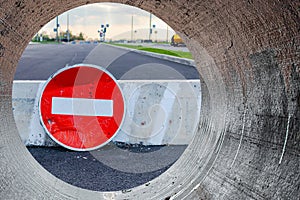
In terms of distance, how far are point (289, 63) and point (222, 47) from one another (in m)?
0.93

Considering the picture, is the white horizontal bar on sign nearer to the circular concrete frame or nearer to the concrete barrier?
the concrete barrier

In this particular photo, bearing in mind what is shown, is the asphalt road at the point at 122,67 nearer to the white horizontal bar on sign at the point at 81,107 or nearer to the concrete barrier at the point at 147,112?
the concrete barrier at the point at 147,112

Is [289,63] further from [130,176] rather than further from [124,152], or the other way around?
[124,152]

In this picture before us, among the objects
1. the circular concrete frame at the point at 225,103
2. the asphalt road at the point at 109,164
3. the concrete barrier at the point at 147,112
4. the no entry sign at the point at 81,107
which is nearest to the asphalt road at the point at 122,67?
the concrete barrier at the point at 147,112

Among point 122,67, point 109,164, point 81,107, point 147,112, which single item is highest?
point 122,67

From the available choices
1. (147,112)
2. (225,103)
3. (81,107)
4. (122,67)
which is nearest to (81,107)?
(81,107)

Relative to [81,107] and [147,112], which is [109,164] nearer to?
[81,107]

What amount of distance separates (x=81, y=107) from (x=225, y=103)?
3.46 meters

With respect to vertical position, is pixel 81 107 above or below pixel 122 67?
below

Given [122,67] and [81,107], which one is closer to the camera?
[81,107]

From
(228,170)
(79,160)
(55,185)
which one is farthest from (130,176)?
(228,170)

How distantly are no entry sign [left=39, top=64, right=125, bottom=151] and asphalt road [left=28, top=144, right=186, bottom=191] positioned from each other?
0.21m

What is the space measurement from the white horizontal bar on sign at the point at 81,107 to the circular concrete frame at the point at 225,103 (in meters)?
2.38

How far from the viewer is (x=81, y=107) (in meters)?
6.05
